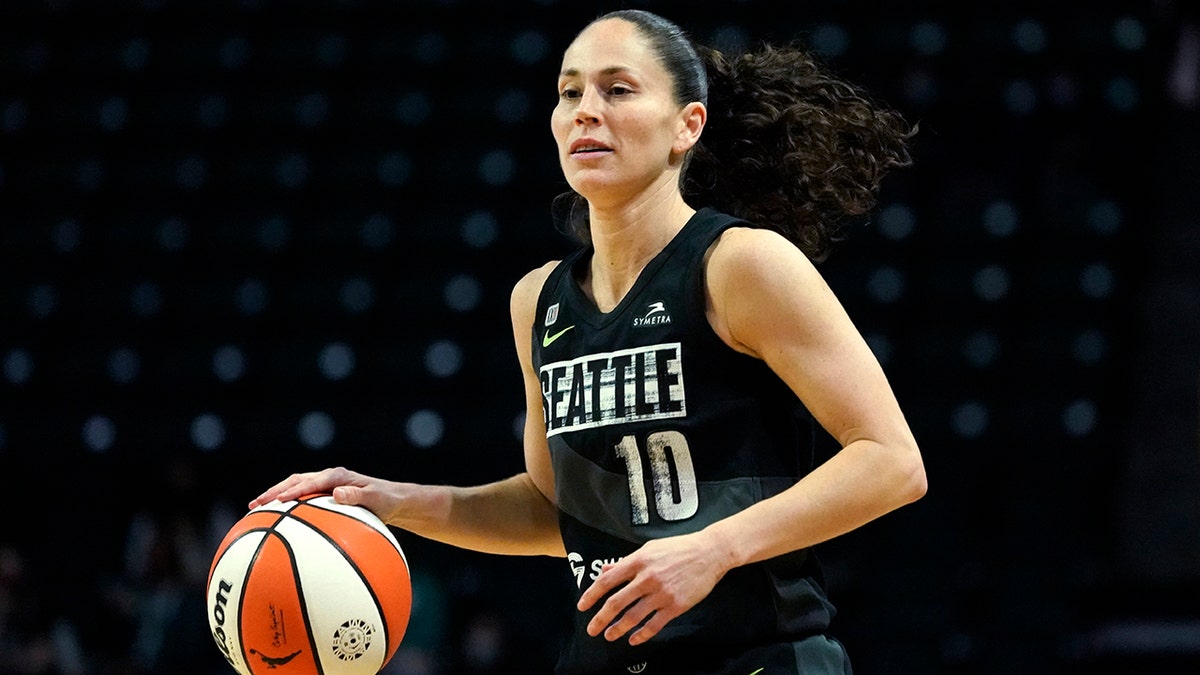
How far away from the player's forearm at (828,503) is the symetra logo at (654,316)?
0.37 metres

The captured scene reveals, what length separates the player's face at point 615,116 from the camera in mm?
2547

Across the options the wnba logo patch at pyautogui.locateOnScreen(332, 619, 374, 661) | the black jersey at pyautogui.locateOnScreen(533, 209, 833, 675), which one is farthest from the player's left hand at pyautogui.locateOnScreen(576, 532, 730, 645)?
the wnba logo patch at pyautogui.locateOnScreen(332, 619, 374, 661)

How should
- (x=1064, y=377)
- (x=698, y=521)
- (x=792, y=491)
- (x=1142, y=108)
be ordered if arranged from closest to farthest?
1. (x=792, y=491)
2. (x=698, y=521)
3. (x=1064, y=377)
4. (x=1142, y=108)

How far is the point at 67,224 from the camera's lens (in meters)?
8.04

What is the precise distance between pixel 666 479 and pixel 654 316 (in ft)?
0.89

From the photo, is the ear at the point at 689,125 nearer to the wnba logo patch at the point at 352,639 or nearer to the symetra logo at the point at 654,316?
the symetra logo at the point at 654,316

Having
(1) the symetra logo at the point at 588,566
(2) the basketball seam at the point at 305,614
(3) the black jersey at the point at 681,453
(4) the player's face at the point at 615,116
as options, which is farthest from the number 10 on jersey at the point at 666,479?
(2) the basketball seam at the point at 305,614

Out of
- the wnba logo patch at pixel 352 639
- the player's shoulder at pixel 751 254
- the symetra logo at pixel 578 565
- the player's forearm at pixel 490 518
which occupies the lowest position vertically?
the wnba logo patch at pixel 352 639

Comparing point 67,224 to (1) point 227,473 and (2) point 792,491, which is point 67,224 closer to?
(1) point 227,473

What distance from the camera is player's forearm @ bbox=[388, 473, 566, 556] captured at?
2.83 m

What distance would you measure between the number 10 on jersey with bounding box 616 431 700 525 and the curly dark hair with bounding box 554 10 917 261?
62 cm

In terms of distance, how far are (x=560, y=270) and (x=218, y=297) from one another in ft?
17.4

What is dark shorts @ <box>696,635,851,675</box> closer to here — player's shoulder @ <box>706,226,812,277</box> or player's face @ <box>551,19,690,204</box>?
player's shoulder @ <box>706,226,812,277</box>

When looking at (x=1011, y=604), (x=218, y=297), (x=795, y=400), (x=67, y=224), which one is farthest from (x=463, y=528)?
Result: (x=67, y=224)
